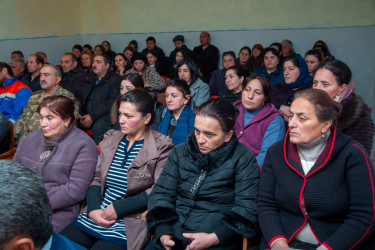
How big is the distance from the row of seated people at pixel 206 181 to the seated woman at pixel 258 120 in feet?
0.14

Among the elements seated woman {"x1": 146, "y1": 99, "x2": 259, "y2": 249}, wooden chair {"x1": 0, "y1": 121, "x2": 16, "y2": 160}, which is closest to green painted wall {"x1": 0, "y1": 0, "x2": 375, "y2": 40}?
seated woman {"x1": 146, "y1": 99, "x2": 259, "y2": 249}

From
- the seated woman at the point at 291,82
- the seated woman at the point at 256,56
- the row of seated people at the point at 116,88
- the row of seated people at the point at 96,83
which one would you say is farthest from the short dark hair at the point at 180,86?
the seated woman at the point at 256,56

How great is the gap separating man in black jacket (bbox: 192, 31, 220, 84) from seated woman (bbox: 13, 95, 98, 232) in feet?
15.6

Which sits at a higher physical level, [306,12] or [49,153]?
[306,12]

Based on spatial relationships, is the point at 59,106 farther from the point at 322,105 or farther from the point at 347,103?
the point at 347,103

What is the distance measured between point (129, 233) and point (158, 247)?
0.23 metres

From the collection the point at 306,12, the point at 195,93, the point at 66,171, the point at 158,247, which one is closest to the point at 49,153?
the point at 66,171

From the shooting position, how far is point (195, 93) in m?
3.85

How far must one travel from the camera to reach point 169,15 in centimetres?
790

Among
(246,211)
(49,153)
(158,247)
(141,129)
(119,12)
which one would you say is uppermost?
(119,12)

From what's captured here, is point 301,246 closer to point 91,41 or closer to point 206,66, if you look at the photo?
point 206,66

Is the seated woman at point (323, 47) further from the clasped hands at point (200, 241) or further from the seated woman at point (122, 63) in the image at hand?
the clasped hands at point (200, 241)

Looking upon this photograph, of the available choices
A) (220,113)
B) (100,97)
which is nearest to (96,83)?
(100,97)

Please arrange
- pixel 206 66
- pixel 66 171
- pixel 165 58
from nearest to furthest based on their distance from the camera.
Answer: pixel 66 171
pixel 206 66
pixel 165 58
